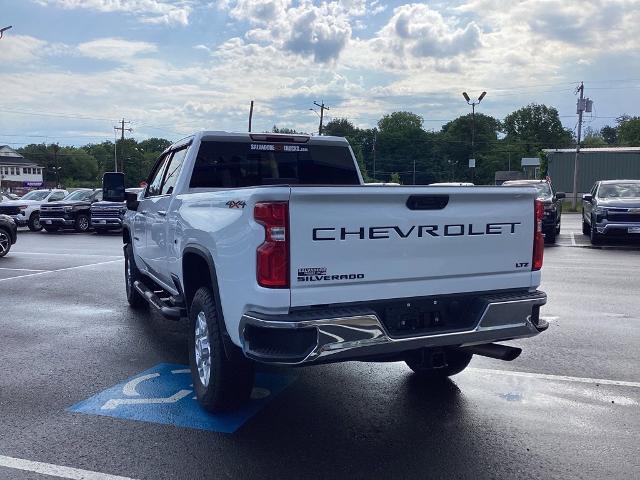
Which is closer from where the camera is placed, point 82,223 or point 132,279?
point 132,279

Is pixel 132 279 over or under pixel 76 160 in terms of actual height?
under

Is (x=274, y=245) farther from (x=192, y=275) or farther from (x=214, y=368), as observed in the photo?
(x=192, y=275)

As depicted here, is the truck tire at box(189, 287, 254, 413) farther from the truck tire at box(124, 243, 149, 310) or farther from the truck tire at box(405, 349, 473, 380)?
the truck tire at box(124, 243, 149, 310)

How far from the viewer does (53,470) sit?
11.9 ft

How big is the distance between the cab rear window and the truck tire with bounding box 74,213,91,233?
66.3 feet

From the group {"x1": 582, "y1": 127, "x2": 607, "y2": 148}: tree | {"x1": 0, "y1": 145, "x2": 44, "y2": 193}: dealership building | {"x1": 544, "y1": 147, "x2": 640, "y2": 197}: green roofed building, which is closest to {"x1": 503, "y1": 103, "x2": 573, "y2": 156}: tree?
{"x1": 582, "y1": 127, "x2": 607, "y2": 148}: tree

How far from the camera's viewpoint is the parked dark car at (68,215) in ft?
77.9

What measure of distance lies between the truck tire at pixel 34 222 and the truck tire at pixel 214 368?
23.6 m

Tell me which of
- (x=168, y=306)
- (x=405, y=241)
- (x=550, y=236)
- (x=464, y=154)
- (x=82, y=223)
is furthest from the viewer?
(x=464, y=154)

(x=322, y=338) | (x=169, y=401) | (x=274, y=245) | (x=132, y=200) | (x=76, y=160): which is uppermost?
(x=76, y=160)

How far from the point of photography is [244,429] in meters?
4.23

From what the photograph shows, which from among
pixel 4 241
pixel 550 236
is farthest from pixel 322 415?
pixel 550 236

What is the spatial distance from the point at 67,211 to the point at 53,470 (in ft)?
71.8

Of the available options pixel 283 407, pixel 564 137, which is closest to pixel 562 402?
pixel 283 407
